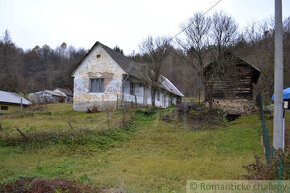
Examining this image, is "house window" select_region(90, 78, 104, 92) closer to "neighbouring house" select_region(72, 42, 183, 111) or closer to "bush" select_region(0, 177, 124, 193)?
"neighbouring house" select_region(72, 42, 183, 111)

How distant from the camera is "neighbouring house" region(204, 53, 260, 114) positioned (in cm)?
1827

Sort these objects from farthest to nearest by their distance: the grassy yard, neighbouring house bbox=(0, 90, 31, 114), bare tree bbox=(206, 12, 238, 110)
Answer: neighbouring house bbox=(0, 90, 31, 114)
bare tree bbox=(206, 12, 238, 110)
the grassy yard

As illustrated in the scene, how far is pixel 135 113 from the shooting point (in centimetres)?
1777

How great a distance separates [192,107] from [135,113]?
420cm

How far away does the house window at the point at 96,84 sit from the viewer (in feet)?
70.2

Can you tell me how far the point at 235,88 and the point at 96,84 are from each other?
38.7ft

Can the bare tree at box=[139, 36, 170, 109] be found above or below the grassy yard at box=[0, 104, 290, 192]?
above

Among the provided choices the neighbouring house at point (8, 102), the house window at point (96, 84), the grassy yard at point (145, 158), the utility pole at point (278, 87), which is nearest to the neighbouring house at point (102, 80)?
the house window at point (96, 84)

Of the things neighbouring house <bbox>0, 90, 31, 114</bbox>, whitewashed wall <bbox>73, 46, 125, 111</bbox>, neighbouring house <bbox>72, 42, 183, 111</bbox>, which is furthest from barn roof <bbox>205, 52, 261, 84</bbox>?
neighbouring house <bbox>0, 90, 31, 114</bbox>

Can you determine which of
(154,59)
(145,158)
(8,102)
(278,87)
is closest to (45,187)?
(145,158)

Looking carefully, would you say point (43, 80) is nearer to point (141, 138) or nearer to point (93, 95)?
point (93, 95)

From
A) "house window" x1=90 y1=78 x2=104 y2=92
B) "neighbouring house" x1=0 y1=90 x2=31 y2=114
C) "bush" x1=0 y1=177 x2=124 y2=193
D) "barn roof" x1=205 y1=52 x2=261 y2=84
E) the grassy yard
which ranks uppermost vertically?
"barn roof" x1=205 y1=52 x2=261 y2=84

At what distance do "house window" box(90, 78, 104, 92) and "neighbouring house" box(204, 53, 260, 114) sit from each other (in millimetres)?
9041

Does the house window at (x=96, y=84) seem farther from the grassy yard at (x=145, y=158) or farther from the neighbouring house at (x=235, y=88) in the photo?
the neighbouring house at (x=235, y=88)
